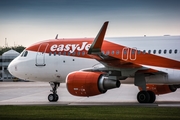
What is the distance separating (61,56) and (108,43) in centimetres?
278

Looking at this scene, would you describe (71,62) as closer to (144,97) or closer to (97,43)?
(97,43)

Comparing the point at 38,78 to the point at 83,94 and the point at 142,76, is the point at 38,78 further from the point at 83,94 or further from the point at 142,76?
the point at 142,76

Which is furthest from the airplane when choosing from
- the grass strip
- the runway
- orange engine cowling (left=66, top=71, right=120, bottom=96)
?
the grass strip

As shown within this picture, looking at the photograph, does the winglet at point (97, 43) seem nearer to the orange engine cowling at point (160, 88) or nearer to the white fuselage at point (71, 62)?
the white fuselage at point (71, 62)

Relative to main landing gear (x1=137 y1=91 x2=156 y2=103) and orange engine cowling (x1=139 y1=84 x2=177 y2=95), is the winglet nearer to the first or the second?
main landing gear (x1=137 y1=91 x2=156 y2=103)

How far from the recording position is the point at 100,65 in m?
24.4

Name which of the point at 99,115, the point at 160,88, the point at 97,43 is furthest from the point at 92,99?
the point at 99,115

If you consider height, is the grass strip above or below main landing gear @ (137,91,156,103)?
below

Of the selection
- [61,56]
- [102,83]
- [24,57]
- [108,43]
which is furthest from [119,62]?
[24,57]

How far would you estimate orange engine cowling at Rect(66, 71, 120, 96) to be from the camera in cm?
2216

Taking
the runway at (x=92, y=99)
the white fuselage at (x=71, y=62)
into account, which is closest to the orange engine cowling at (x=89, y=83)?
the runway at (x=92, y=99)

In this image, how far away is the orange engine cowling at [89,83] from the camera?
22.2 meters

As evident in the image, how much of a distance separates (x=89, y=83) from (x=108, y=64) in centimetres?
124

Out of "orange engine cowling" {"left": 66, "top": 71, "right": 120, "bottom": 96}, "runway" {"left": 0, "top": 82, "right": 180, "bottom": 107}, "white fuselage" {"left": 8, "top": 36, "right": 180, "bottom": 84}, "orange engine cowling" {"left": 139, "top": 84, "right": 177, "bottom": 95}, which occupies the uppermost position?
"white fuselage" {"left": 8, "top": 36, "right": 180, "bottom": 84}
